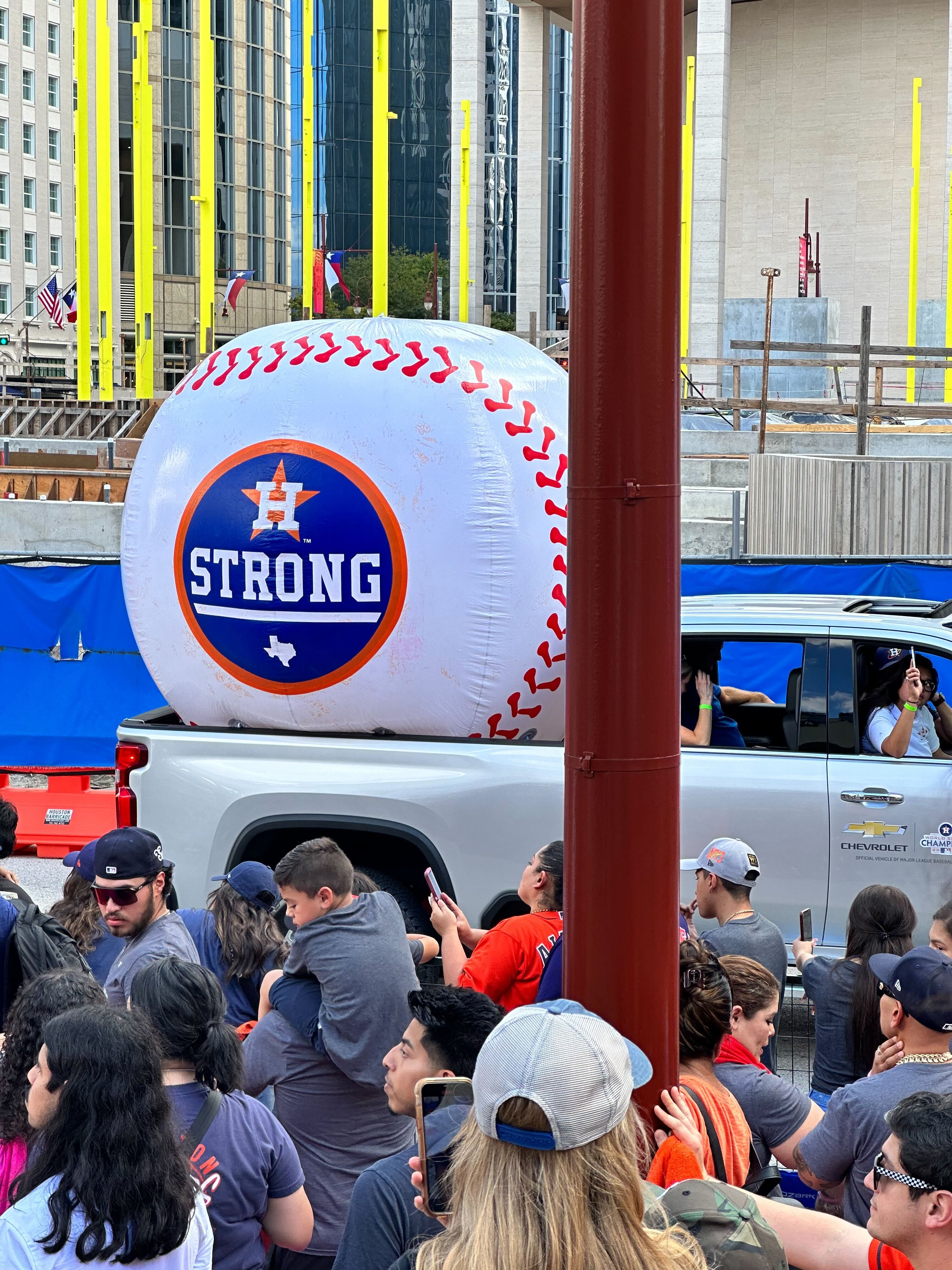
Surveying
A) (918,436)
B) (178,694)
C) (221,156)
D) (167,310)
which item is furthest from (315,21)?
(178,694)

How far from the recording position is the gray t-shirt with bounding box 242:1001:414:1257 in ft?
14.1

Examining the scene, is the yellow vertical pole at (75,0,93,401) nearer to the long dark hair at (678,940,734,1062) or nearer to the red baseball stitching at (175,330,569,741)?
the red baseball stitching at (175,330,569,741)

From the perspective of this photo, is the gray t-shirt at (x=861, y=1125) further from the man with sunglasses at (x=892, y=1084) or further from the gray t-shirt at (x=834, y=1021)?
the gray t-shirt at (x=834, y=1021)

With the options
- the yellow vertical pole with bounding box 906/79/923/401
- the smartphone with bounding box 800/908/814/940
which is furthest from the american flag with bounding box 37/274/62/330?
the smartphone with bounding box 800/908/814/940

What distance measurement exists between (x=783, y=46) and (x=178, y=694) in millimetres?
48843

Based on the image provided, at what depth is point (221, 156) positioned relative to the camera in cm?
9469

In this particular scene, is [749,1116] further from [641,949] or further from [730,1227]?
[730,1227]

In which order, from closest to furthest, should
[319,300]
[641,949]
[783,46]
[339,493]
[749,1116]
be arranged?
1. [641,949]
2. [749,1116]
3. [339,493]
4. [783,46]
5. [319,300]

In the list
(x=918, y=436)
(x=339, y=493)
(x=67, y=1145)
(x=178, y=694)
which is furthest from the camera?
(x=918, y=436)

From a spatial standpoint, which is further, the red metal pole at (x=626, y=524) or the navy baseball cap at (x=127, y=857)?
the navy baseball cap at (x=127, y=857)

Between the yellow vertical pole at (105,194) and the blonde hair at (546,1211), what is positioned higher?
the yellow vertical pole at (105,194)

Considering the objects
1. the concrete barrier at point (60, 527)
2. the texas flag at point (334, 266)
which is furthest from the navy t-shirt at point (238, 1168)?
the texas flag at point (334, 266)

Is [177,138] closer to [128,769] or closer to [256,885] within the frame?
[128,769]

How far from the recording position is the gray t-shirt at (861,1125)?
376cm
